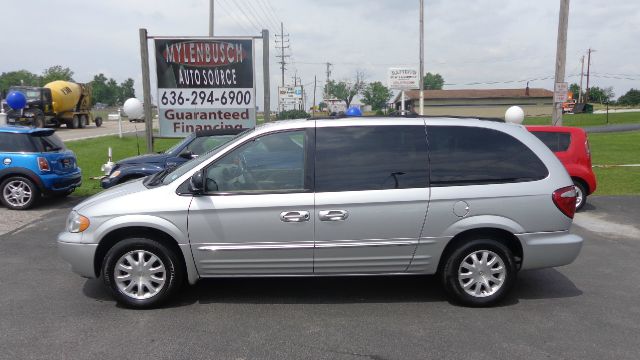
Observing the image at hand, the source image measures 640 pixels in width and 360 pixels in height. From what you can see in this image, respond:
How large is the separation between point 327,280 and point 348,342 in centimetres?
156

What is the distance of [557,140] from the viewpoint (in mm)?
9320

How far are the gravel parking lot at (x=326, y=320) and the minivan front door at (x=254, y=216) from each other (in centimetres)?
45

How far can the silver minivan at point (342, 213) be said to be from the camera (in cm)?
452

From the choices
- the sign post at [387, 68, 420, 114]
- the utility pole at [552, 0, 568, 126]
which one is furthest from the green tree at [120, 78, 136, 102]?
the utility pole at [552, 0, 568, 126]

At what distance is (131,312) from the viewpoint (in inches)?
182

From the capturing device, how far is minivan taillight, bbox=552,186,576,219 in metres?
4.64

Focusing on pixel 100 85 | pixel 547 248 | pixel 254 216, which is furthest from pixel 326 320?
pixel 100 85

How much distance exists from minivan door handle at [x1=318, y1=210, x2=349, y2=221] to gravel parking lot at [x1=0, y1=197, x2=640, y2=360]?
0.87 meters

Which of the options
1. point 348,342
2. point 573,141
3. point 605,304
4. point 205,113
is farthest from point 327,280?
point 205,113

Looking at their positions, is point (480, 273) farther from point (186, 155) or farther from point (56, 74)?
point (56, 74)

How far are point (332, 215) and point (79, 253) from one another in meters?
2.31

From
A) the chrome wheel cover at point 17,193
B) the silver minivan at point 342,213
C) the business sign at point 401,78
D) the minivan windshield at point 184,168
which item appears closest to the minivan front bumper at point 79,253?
the silver minivan at point 342,213

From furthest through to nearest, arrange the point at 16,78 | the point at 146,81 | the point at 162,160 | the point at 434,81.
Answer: the point at 434,81
the point at 16,78
the point at 146,81
the point at 162,160

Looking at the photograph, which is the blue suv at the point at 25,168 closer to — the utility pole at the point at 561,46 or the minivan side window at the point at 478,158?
the minivan side window at the point at 478,158
